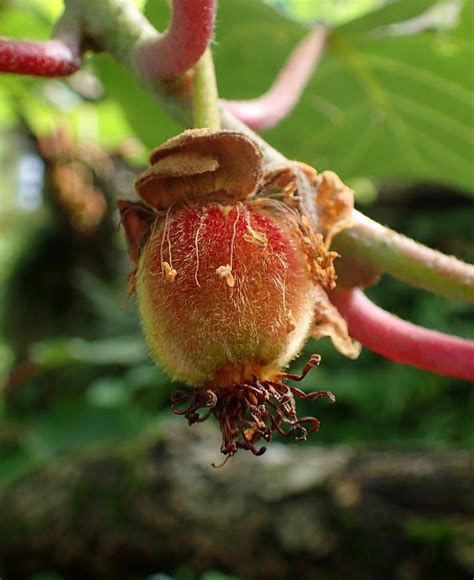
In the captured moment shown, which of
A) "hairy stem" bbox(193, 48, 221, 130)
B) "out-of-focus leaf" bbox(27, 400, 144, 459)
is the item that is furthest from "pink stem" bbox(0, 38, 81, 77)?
"out-of-focus leaf" bbox(27, 400, 144, 459)

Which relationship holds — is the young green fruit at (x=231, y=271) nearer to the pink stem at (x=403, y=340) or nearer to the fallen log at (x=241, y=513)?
the pink stem at (x=403, y=340)

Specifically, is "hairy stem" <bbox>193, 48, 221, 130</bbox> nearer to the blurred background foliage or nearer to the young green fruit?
the young green fruit

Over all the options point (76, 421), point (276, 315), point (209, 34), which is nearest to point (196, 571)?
point (76, 421)

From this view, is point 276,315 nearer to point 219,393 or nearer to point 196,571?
point 219,393

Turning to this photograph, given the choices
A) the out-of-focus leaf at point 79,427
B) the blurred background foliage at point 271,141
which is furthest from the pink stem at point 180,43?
the out-of-focus leaf at point 79,427

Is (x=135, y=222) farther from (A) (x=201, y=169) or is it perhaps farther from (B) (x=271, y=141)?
(B) (x=271, y=141)

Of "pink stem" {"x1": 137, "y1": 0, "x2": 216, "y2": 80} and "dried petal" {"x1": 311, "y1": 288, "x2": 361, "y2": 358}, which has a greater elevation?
"pink stem" {"x1": 137, "y1": 0, "x2": 216, "y2": 80}
